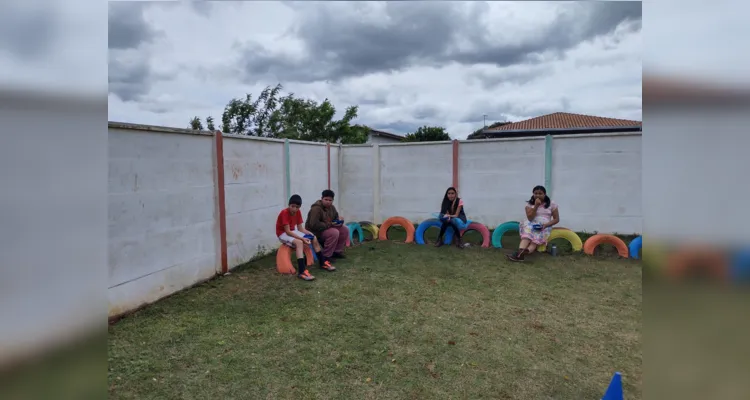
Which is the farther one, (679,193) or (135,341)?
(135,341)

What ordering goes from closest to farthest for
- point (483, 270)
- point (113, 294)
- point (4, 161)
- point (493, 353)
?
point (4, 161) → point (493, 353) → point (113, 294) → point (483, 270)

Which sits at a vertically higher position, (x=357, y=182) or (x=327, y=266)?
(x=357, y=182)

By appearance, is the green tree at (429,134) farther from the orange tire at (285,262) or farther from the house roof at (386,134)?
the orange tire at (285,262)

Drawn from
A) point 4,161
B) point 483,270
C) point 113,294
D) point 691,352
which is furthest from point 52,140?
point 483,270

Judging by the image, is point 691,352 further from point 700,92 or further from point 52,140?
point 52,140

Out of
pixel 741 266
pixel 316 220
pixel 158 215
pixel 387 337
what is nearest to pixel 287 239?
pixel 316 220

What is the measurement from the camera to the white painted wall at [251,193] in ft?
19.7

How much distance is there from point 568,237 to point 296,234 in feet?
15.6

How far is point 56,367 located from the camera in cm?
60

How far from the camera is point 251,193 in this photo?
254 inches

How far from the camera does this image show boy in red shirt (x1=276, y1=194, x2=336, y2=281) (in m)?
5.57

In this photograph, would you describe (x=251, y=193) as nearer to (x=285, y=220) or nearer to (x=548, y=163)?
(x=285, y=220)

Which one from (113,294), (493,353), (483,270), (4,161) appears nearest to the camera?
(4,161)

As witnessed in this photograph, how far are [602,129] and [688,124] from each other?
2489 cm
